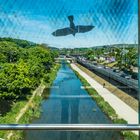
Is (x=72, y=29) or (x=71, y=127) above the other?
(x=72, y=29)

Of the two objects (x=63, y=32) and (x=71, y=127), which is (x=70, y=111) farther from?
(x=63, y=32)

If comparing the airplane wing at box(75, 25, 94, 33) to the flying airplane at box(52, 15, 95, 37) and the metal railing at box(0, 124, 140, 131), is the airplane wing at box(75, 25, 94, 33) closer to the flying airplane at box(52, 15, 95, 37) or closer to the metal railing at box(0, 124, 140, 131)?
the flying airplane at box(52, 15, 95, 37)

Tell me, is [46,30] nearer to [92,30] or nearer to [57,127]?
[92,30]

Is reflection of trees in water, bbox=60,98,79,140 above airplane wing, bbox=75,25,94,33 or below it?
below

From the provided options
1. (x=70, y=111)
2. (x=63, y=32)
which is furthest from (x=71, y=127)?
(x=63, y=32)

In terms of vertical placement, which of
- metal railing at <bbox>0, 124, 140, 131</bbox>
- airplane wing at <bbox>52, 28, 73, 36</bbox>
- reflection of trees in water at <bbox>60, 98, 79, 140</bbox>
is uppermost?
airplane wing at <bbox>52, 28, 73, 36</bbox>

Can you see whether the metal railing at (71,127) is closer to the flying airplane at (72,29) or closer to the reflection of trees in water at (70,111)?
the reflection of trees in water at (70,111)

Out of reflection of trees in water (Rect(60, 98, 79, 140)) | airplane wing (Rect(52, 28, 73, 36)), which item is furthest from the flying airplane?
reflection of trees in water (Rect(60, 98, 79, 140))

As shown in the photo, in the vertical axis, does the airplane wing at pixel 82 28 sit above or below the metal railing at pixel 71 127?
above

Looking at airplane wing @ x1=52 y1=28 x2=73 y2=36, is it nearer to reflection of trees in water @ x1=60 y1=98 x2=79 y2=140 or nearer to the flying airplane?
the flying airplane

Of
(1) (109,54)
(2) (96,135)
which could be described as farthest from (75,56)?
(2) (96,135)

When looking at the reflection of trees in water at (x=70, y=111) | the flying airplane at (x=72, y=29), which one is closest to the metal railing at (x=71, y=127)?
the reflection of trees in water at (x=70, y=111)
